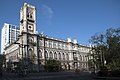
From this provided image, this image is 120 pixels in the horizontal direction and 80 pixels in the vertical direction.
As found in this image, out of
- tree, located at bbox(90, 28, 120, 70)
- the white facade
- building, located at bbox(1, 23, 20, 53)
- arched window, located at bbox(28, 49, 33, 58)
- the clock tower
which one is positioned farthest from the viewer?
building, located at bbox(1, 23, 20, 53)

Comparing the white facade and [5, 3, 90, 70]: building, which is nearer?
[5, 3, 90, 70]: building

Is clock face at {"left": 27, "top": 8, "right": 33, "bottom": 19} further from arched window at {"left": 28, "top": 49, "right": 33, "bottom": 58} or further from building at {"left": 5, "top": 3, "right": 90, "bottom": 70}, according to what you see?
arched window at {"left": 28, "top": 49, "right": 33, "bottom": 58}

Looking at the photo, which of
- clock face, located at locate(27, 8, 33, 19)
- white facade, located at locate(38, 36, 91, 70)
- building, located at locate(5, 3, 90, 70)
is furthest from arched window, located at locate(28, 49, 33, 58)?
clock face, located at locate(27, 8, 33, 19)

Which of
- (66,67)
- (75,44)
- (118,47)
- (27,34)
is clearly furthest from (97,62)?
(75,44)

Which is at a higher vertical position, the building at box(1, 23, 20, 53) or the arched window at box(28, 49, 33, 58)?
the building at box(1, 23, 20, 53)

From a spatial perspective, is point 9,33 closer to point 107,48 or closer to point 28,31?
point 28,31

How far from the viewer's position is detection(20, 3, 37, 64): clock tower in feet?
243

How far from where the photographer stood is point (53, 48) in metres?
89.6

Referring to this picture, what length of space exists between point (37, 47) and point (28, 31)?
8.61 metres

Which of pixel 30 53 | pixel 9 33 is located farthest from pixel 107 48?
pixel 9 33

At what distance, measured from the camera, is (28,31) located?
254 ft

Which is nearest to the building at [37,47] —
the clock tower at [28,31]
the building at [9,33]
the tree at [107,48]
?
the clock tower at [28,31]

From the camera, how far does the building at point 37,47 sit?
7506 centimetres

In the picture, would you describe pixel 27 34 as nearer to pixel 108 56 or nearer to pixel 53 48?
pixel 53 48
